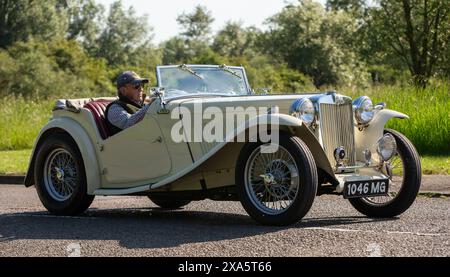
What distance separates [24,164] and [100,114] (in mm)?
8640

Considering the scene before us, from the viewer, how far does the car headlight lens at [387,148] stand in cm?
837

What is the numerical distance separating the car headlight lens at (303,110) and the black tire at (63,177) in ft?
8.98

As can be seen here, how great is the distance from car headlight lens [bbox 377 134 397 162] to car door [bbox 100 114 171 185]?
2.18 metres

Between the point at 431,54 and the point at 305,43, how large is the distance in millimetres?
37881

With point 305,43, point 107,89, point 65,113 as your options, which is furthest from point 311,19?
point 65,113

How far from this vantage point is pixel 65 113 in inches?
388

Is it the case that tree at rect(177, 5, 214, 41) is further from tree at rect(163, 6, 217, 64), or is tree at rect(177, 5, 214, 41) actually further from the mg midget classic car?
the mg midget classic car

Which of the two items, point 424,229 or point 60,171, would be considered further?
point 60,171

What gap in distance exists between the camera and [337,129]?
8406mm

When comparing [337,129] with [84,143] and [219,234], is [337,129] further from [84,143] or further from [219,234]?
[84,143]

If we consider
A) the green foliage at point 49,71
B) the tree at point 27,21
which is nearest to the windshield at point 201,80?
the green foliage at point 49,71

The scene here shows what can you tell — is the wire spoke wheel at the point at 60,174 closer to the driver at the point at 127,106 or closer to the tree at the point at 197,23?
the driver at the point at 127,106
